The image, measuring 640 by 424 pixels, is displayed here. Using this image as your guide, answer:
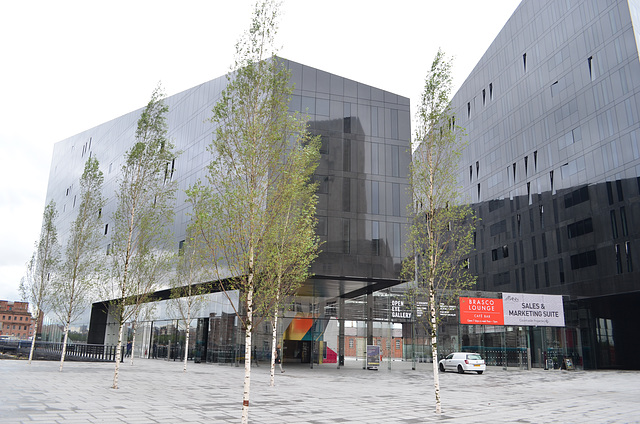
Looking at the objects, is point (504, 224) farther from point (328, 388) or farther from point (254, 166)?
point (254, 166)

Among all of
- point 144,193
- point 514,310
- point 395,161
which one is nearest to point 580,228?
point 514,310

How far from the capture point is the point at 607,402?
17703 millimetres

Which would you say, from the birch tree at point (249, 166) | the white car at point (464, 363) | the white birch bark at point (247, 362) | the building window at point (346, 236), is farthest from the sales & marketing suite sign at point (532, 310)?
the white birch bark at point (247, 362)

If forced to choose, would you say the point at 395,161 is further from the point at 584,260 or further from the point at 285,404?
the point at 584,260

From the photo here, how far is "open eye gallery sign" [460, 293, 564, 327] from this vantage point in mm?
38219

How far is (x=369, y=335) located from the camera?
37312 mm

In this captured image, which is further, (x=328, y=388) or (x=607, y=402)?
(x=328, y=388)

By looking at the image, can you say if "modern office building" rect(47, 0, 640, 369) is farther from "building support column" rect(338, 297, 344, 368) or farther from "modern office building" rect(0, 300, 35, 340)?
"modern office building" rect(0, 300, 35, 340)

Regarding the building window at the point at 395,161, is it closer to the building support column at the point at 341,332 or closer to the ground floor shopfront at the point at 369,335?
the ground floor shopfront at the point at 369,335

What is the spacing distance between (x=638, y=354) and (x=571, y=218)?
15.7 meters

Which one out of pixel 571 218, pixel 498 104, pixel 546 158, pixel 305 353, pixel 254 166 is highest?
pixel 498 104

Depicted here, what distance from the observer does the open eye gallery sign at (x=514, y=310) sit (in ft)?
125

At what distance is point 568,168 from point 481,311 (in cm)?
2510

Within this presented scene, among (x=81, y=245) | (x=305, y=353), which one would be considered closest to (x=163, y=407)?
(x=81, y=245)
